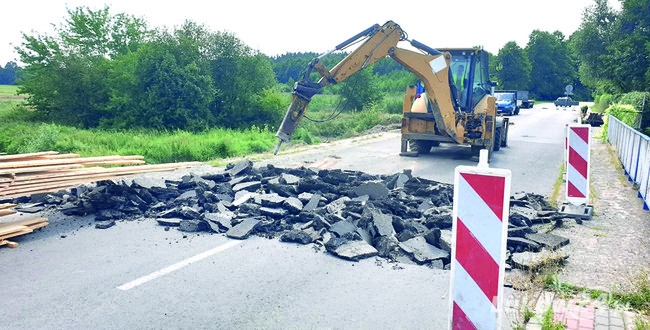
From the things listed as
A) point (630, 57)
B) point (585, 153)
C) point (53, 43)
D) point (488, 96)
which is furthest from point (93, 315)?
point (630, 57)

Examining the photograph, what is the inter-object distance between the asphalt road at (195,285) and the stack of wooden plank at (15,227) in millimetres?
126

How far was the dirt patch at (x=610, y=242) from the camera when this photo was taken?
17.7 feet

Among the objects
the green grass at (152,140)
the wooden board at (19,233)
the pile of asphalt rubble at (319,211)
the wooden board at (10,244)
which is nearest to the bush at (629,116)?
the green grass at (152,140)

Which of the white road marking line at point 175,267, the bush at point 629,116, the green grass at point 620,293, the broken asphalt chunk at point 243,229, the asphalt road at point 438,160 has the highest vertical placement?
the bush at point 629,116

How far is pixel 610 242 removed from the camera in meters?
6.72

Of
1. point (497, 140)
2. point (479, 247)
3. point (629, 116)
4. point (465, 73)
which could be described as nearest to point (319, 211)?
point (479, 247)

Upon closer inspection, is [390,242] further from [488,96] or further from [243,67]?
[243,67]

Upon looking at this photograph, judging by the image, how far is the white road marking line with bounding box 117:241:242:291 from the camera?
211 inches

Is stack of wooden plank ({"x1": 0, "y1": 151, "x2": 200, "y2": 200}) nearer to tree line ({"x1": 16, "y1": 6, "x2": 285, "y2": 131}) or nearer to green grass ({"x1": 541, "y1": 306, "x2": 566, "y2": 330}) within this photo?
green grass ({"x1": 541, "y1": 306, "x2": 566, "y2": 330})

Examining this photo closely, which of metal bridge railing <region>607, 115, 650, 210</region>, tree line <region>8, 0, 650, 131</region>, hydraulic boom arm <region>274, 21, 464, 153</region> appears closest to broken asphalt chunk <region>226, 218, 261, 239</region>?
hydraulic boom arm <region>274, 21, 464, 153</region>

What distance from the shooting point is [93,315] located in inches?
181

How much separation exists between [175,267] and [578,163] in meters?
6.31

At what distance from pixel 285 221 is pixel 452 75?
30.5 ft

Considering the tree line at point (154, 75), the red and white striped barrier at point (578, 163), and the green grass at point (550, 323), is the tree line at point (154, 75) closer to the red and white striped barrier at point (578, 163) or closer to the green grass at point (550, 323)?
the red and white striped barrier at point (578, 163)
